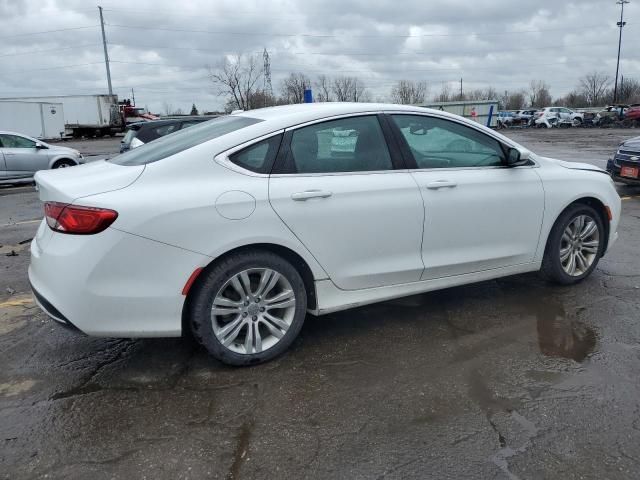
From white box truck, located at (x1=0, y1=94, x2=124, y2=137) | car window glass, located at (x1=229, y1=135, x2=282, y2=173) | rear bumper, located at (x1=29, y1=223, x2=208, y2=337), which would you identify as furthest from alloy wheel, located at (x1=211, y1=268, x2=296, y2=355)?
white box truck, located at (x1=0, y1=94, x2=124, y2=137)

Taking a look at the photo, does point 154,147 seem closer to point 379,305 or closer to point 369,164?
point 369,164

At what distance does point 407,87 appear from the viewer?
80250mm

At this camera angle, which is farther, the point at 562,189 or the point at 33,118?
the point at 33,118

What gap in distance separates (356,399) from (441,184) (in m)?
1.67

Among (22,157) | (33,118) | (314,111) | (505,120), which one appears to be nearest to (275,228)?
(314,111)

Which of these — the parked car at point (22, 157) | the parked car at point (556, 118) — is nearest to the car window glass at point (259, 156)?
the parked car at point (22, 157)

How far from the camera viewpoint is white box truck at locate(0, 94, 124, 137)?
1702 inches

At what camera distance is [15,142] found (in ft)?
45.9

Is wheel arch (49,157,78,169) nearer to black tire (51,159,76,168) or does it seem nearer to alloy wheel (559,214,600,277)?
black tire (51,159,76,168)

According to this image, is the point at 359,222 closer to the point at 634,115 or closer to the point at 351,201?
the point at 351,201

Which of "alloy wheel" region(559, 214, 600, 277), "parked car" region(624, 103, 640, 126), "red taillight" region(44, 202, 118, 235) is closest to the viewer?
"red taillight" region(44, 202, 118, 235)

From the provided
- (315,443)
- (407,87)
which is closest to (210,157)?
(315,443)

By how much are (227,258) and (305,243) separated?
0.50m

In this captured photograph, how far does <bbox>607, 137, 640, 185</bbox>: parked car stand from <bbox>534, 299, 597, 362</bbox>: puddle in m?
6.57
